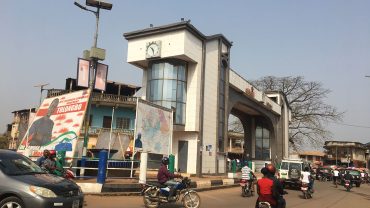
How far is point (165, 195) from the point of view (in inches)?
426

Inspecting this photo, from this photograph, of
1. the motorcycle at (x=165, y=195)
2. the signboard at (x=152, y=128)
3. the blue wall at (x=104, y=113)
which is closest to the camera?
the motorcycle at (x=165, y=195)

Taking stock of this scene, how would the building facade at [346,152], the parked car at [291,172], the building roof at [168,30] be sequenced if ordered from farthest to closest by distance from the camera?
1. the building facade at [346,152]
2. the building roof at [168,30]
3. the parked car at [291,172]

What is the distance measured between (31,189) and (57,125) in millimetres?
9329

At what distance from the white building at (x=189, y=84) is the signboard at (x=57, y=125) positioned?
12.4 m

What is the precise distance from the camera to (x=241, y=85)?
1478 inches

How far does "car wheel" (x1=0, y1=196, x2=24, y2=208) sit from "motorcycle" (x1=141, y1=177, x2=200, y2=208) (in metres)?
4.63

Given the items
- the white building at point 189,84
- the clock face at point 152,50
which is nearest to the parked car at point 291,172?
the white building at point 189,84

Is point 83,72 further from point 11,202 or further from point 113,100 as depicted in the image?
point 113,100

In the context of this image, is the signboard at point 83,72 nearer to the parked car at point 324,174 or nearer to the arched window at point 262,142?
the parked car at point 324,174

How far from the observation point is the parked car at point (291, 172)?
23.5 m

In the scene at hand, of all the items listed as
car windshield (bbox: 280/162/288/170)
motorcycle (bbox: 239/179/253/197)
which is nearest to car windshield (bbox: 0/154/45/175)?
motorcycle (bbox: 239/179/253/197)

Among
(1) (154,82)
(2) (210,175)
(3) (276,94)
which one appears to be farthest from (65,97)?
(3) (276,94)

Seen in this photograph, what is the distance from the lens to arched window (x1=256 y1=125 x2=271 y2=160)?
2040 inches

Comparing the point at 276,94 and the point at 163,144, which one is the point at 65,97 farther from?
the point at 276,94
